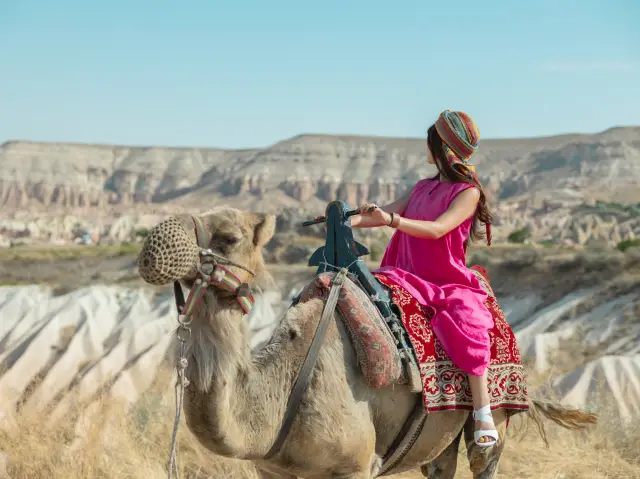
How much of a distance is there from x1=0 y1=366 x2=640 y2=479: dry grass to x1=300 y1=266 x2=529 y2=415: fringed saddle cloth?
133 centimetres

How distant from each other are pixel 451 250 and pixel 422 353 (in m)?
0.66

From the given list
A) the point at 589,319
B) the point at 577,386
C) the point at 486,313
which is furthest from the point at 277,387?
→ the point at 589,319

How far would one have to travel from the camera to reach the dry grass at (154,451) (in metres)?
6.59

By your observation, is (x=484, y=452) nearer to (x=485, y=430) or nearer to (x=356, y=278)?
(x=485, y=430)

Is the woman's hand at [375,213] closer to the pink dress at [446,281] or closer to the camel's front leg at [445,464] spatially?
the pink dress at [446,281]

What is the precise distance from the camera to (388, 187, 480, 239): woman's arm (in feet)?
13.8

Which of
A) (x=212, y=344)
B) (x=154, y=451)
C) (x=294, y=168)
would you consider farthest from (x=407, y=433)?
(x=294, y=168)

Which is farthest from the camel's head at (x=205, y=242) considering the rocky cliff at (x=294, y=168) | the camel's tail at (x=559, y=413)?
the rocky cliff at (x=294, y=168)

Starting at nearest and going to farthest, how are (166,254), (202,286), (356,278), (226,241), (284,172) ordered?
(166,254)
(202,286)
(226,241)
(356,278)
(284,172)

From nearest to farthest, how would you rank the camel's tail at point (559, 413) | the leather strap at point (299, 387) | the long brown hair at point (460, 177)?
1. the leather strap at point (299, 387)
2. the long brown hair at point (460, 177)
3. the camel's tail at point (559, 413)

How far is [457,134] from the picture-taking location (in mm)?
4605

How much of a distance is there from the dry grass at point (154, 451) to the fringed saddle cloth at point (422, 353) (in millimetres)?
1327

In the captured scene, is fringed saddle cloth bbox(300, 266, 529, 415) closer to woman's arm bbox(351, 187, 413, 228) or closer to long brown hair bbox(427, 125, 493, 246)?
woman's arm bbox(351, 187, 413, 228)

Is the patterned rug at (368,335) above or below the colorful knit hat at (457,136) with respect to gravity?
below
